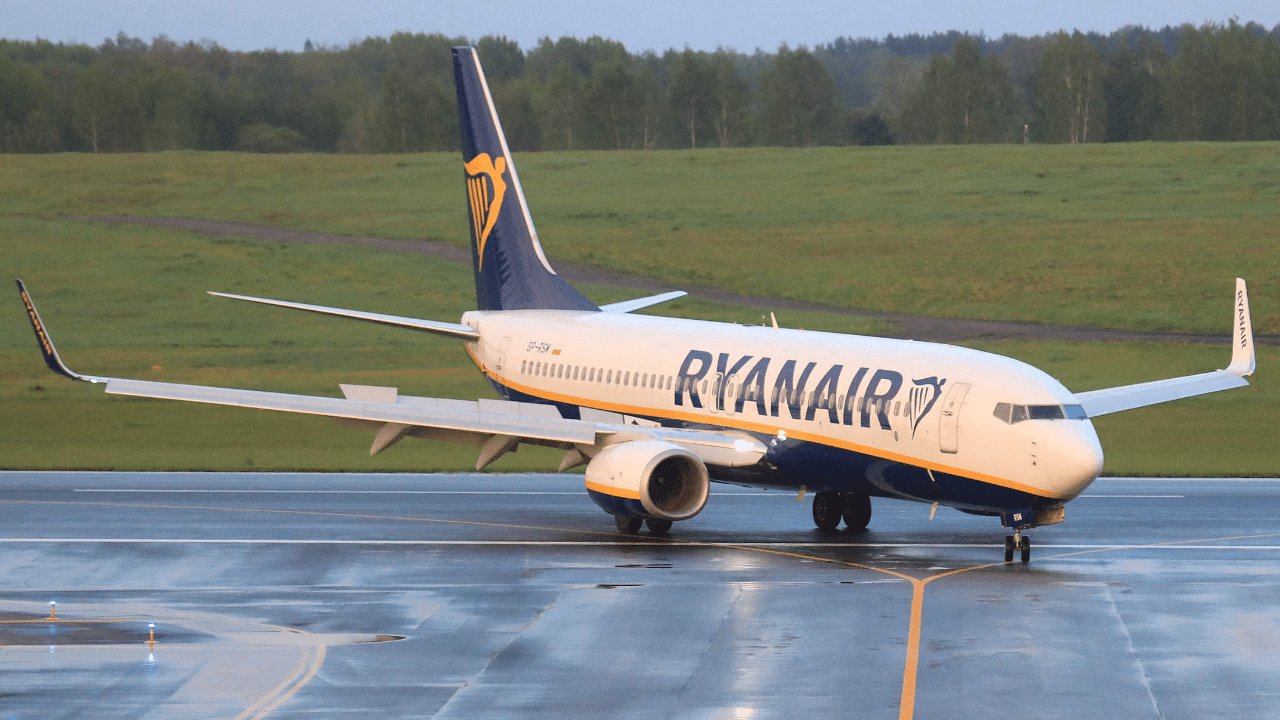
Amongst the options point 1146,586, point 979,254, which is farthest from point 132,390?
point 979,254

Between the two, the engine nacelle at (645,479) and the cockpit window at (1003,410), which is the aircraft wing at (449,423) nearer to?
the engine nacelle at (645,479)

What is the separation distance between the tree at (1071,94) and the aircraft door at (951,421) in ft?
498

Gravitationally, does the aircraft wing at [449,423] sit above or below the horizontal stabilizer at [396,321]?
below

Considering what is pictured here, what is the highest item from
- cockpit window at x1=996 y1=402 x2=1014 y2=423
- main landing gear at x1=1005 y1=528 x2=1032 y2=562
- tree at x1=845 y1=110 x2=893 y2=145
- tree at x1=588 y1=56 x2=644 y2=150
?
tree at x1=588 y1=56 x2=644 y2=150

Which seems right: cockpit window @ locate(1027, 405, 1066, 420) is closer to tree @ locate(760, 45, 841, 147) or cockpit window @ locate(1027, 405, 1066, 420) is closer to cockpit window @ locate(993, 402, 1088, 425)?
cockpit window @ locate(993, 402, 1088, 425)

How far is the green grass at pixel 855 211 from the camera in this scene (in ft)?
303

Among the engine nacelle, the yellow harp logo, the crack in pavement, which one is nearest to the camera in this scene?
the engine nacelle

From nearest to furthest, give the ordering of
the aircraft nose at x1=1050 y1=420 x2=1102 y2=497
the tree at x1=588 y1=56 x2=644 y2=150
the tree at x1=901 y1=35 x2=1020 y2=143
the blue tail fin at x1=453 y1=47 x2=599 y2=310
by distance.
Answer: the aircraft nose at x1=1050 y1=420 x2=1102 y2=497, the blue tail fin at x1=453 y1=47 x2=599 y2=310, the tree at x1=901 y1=35 x2=1020 y2=143, the tree at x1=588 y1=56 x2=644 y2=150

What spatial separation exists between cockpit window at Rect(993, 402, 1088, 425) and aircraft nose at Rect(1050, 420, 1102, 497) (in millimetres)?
718

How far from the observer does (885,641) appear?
23.8 meters

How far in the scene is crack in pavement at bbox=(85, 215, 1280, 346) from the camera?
3219 inches

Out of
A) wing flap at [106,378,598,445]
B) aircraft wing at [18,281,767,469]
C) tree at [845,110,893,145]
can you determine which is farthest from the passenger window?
tree at [845,110,893,145]

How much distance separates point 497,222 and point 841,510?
13.2 meters

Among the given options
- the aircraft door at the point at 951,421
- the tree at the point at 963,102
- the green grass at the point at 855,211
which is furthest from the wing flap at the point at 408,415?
the tree at the point at 963,102
